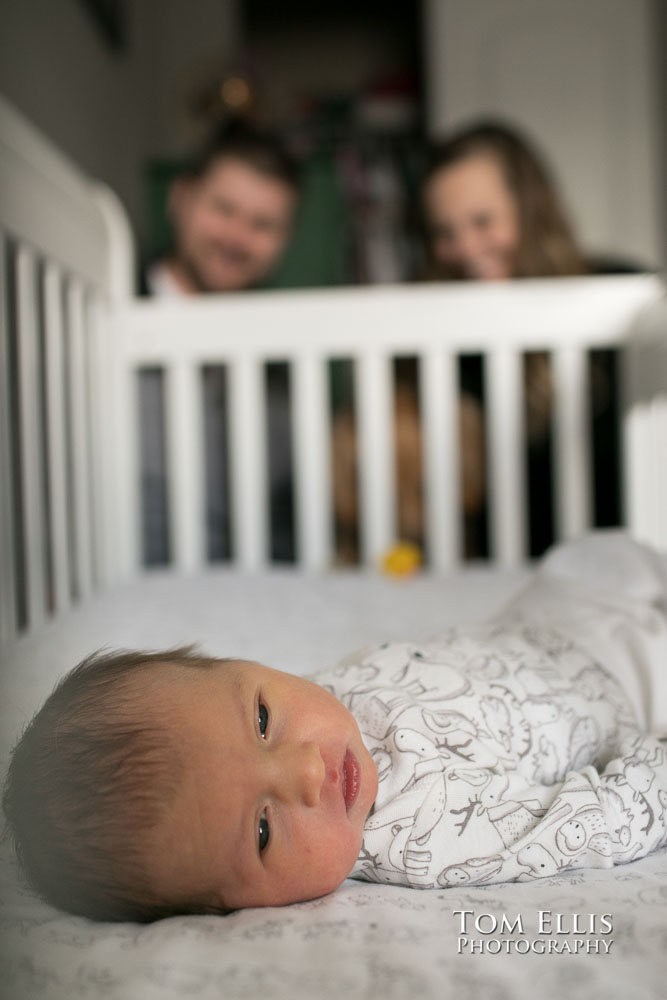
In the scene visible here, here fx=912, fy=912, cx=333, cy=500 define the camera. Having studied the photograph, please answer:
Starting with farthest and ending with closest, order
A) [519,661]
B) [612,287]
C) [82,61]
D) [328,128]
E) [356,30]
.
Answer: [356,30] → [328,128] → [82,61] → [612,287] → [519,661]

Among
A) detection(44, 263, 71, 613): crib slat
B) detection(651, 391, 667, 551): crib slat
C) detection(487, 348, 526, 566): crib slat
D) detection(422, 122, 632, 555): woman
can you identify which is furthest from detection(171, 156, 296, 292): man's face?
detection(44, 263, 71, 613): crib slat

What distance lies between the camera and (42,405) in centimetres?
48

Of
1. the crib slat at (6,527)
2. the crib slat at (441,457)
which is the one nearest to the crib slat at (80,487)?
the crib slat at (6,527)

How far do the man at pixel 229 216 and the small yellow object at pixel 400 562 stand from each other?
20.6 inches

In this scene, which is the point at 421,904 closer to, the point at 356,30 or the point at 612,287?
the point at 612,287

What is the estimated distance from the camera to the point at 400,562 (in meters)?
1.01

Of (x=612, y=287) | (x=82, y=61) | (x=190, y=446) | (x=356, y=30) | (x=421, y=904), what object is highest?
(x=356, y=30)

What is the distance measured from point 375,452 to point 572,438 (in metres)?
0.24

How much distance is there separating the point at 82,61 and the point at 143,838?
4.65 feet

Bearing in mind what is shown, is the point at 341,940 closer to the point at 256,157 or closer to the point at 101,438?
the point at 101,438

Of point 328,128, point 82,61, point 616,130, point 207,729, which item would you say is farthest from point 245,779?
point 616,130

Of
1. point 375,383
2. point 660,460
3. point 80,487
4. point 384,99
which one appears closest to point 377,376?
point 375,383

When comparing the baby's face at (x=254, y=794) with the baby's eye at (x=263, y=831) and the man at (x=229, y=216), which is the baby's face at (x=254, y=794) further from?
the man at (x=229, y=216)

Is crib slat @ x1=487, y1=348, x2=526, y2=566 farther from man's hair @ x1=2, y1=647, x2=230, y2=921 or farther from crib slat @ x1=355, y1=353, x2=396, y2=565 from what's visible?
man's hair @ x1=2, y1=647, x2=230, y2=921
